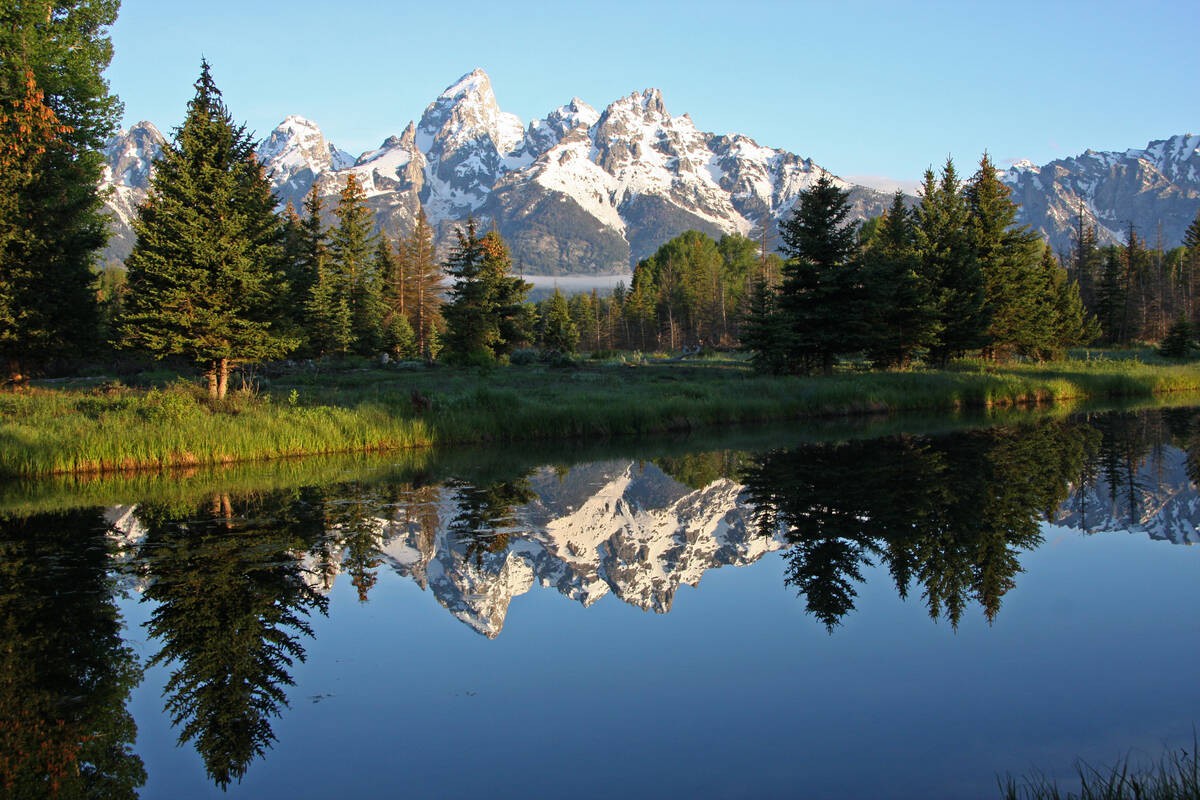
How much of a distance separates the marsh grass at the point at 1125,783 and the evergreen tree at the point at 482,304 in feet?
132

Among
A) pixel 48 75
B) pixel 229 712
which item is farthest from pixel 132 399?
pixel 229 712

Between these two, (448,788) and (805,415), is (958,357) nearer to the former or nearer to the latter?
(805,415)

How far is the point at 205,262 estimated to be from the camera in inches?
901

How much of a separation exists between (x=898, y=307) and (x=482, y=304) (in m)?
22.9

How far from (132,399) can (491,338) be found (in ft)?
90.7

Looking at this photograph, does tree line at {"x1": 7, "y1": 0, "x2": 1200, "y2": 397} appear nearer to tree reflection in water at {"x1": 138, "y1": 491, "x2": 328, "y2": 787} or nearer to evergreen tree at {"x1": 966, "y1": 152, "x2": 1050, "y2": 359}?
evergreen tree at {"x1": 966, "y1": 152, "x2": 1050, "y2": 359}

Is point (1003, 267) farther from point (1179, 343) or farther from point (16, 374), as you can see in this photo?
point (16, 374)

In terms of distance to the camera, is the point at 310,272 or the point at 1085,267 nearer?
the point at 310,272

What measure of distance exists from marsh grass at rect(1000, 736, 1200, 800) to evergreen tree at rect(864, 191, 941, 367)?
32779 mm

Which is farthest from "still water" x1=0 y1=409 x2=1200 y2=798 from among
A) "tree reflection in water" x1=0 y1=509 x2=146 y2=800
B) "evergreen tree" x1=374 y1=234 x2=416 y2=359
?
"evergreen tree" x1=374 y1=234 x2=416 y2=359

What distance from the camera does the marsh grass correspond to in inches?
180

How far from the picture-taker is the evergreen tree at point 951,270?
41.1m

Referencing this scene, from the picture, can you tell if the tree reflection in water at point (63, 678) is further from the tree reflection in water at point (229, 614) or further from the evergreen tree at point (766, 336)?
the evergreen tree at point (766, 336)

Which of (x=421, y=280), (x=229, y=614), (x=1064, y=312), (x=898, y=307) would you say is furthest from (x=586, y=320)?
(x=229, y=614)
